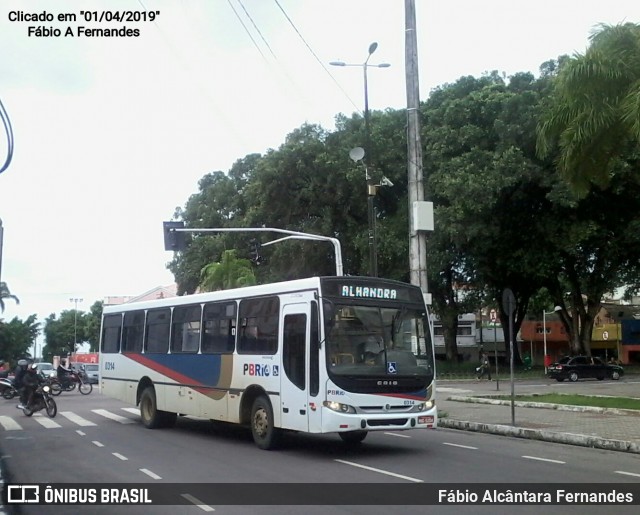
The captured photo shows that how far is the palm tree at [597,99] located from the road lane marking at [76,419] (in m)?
13.6

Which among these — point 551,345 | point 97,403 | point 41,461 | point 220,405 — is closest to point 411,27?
point 220,405

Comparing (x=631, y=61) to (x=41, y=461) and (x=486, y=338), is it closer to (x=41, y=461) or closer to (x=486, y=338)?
(x=41, y=461)

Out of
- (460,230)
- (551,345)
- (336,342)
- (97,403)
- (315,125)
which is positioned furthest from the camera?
(551,345)

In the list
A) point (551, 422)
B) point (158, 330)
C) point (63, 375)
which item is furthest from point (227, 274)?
point (551, 422)

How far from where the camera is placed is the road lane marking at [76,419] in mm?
19875

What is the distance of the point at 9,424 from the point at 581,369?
29803mm

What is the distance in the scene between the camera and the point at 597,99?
19234 mm

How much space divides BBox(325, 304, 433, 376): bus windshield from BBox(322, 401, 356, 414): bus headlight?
48 centimetres

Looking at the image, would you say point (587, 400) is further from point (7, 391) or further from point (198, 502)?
point (7, 391)

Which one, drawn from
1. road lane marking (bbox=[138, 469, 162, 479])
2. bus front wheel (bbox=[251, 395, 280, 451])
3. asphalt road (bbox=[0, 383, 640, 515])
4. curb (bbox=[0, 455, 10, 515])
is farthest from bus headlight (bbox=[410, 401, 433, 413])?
curb (bbox=[0, 455, 10, 515])

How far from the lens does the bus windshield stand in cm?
1302

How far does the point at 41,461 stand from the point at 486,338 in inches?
2836

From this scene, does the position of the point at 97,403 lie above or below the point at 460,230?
below

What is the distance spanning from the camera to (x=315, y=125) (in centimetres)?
4303
